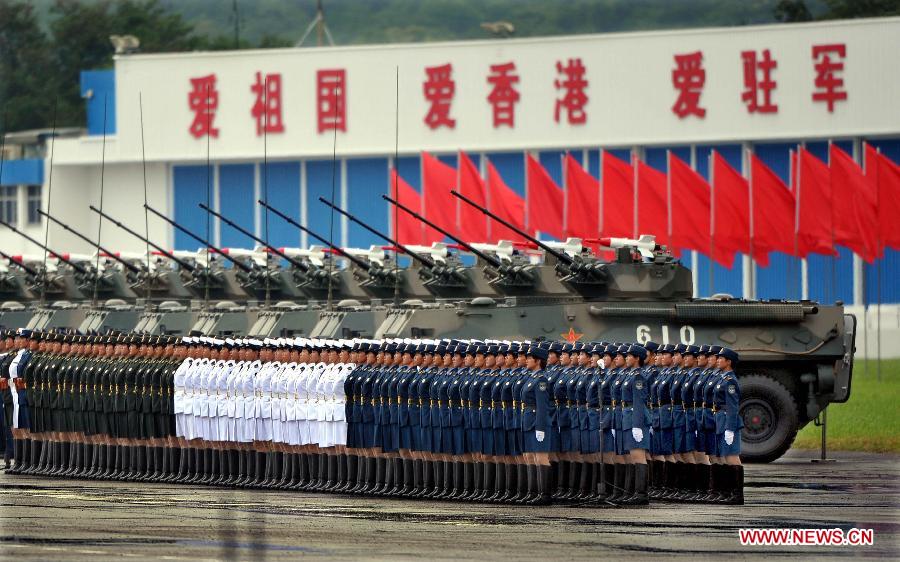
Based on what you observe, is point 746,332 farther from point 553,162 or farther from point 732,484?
point 553,162

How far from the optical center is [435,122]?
48500 mm

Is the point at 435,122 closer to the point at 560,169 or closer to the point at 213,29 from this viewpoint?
the point at 560,169

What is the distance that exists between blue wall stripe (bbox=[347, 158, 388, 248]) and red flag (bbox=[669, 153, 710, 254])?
37.8ft

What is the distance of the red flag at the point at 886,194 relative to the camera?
122 ft

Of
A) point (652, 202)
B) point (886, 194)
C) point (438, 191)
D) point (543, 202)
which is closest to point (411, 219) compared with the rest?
point (438, 191)

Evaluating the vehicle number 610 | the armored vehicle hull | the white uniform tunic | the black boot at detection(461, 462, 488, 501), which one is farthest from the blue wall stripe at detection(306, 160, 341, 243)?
the black boot at detection(461, 462, 488, 501)

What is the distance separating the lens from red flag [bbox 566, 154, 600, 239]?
41188mm

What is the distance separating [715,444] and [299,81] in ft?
105

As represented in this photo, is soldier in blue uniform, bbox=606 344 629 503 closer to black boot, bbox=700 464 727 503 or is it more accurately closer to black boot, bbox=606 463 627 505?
black boot, bbox=606 463 627 505

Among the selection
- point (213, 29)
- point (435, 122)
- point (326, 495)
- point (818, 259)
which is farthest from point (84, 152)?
point (213, 29)

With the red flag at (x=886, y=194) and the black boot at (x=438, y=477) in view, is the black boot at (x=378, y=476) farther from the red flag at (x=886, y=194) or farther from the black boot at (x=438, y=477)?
the red flag at (x=886, y=194)
